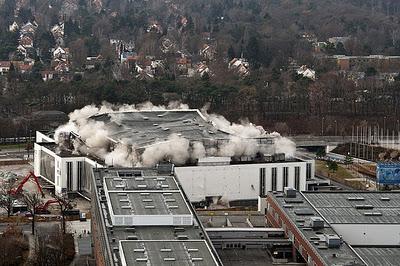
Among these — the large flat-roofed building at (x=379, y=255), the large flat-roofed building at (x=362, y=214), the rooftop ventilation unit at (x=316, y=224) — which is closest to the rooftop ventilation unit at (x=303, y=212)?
the large flat-roofed building at (x=362, y=214)

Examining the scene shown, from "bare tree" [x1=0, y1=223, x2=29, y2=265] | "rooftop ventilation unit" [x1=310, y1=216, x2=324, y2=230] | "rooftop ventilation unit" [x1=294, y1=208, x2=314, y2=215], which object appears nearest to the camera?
"rooftop ventilation unit" [x1=310, y1=216, x2=324, y2=230]

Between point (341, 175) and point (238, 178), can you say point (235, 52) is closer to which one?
point (341, 175)

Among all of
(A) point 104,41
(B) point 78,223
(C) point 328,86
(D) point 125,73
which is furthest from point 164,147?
(A) point 104,41

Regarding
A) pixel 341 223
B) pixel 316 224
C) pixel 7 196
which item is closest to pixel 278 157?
pixel 7 196

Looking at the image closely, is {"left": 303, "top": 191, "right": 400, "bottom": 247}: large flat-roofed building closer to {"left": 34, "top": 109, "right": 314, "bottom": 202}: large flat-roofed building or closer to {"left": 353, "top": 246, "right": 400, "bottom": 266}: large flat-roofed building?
{"left": 353, "top": 246, "right": 400, "bottom": 266}: large flat-roofed building

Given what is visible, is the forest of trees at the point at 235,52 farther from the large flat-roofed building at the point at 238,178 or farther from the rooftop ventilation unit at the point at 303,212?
the rooftop ventilation unit at the point at 303,212

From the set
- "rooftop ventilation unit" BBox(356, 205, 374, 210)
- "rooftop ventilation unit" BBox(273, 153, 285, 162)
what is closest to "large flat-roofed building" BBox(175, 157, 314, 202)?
"rooftop ventilation unit" BBox(273, 153, 285, 162)

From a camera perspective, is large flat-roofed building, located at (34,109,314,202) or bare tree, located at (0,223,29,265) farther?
large flat-roofed building, located at (34,109,314,202)

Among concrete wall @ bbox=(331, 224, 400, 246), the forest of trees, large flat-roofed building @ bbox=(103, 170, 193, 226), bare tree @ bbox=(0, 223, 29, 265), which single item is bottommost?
bare tree @ bbox=(0, 223, 29, 265)
